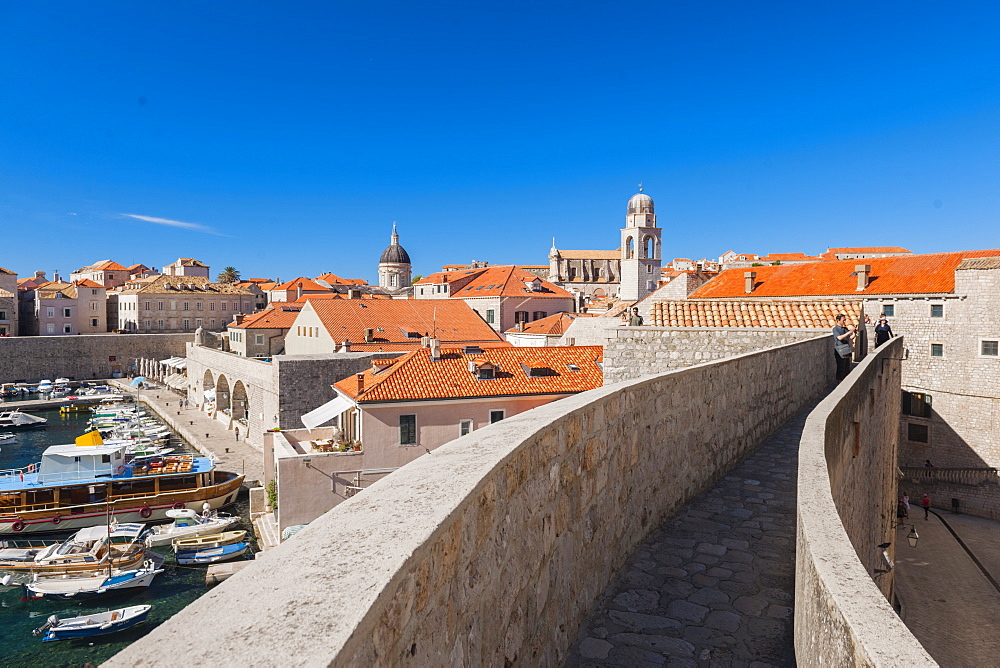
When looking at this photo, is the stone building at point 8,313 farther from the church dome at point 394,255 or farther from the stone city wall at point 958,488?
the stone city wall at point 958,488

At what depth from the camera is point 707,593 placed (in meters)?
4.00

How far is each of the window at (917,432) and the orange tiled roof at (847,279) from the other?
18.8 feet

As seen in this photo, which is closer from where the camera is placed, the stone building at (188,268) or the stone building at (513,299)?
the stone building at (513,299)

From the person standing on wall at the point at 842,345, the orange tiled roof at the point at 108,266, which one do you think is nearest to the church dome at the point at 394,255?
Result: the orange tiled roof at the point at 108,266

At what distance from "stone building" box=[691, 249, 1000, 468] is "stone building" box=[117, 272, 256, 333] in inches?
2367

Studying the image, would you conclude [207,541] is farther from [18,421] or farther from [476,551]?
[18,421]

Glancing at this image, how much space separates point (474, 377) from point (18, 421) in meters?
38.3

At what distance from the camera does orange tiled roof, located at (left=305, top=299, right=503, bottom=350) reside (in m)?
32.7

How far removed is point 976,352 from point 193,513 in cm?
3117

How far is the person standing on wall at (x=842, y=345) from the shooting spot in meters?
10.3

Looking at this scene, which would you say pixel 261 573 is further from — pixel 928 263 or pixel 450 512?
pixel 928 263

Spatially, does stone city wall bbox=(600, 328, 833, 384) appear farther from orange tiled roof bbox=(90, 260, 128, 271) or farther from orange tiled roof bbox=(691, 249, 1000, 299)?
orange tiled roof bbox=(90, 260, 128, 271)

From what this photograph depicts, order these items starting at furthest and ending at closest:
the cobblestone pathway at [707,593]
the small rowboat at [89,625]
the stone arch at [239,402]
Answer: the stone arch at [239,402], the small rowboat at [89,625], the cobblestone pathway at [707,593]

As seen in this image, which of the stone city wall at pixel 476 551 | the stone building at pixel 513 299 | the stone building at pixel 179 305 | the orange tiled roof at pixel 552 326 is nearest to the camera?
the stone city wall at pixel 476 551
